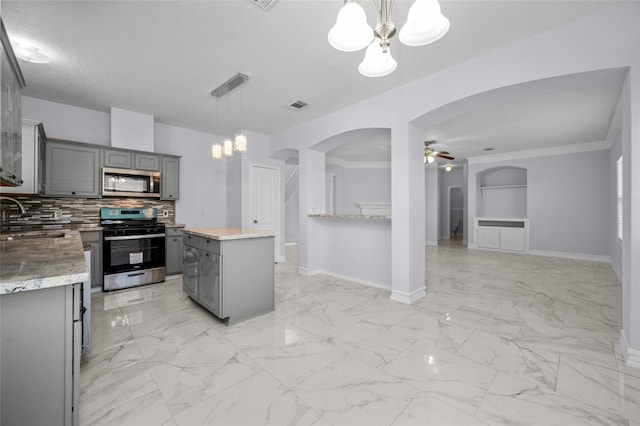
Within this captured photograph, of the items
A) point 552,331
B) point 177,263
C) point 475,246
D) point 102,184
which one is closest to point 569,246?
point 475,246

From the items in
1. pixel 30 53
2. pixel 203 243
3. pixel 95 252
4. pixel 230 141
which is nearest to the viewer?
pixel 30 53

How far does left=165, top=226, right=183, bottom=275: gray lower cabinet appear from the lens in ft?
14.9

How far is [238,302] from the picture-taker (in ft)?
9.25

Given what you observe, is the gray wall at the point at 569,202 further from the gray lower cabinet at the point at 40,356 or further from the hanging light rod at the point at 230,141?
the gray lower cabinet at the point at 40,356

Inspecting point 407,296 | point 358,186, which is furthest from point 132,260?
point 358,186

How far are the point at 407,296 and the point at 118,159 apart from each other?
15.7 ft

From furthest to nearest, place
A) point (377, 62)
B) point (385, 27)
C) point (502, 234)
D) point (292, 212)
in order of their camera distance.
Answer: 1. point (292, 212)
2. point (502, 234)
3. point (377, 62)
4. point (385, 27)

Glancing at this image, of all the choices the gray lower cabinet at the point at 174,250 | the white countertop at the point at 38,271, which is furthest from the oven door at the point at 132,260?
the white countertop at the point at 38,271

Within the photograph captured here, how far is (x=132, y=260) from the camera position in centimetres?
409

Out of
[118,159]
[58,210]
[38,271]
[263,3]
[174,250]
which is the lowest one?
[174,250]

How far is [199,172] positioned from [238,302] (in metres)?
3.68

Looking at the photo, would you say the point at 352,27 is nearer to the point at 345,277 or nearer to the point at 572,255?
the point at 345,277

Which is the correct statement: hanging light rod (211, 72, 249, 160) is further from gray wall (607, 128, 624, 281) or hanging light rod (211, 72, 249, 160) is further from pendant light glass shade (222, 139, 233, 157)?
gray wall (607, 128, 624, 281)

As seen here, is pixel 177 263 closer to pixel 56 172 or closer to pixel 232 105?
pixel 56 172
